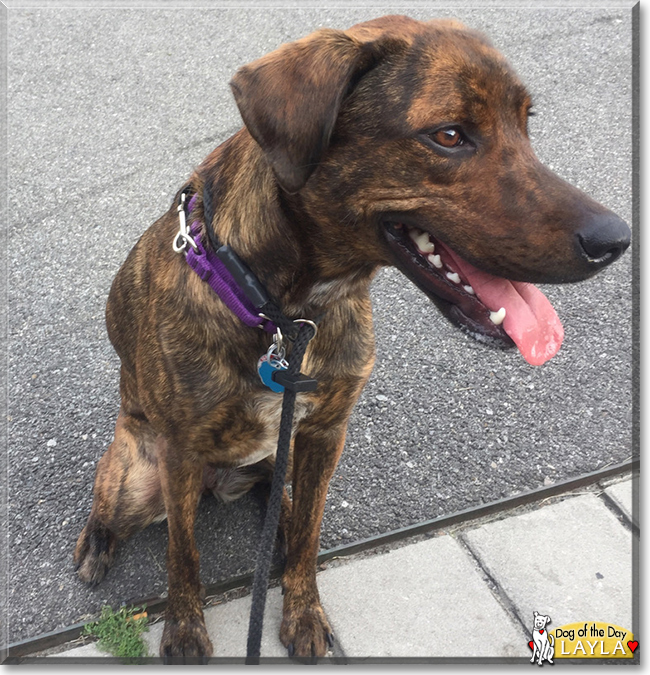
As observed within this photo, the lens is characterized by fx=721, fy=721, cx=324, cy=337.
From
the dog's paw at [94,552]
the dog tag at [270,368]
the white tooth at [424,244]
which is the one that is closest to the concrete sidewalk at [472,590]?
the dog's paw at [94,552]

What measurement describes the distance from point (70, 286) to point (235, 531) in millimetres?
1815

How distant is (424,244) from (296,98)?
50 cm

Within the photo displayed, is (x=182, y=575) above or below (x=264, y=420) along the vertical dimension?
below

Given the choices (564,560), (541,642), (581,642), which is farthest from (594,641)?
(564,560)

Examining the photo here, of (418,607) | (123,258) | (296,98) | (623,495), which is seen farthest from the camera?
(123,258)

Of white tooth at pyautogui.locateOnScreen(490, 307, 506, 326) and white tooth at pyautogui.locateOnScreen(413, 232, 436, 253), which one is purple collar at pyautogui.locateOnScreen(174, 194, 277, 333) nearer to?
white tooth at pyautogui.locateOnScreen(413, 232, 436, 253)

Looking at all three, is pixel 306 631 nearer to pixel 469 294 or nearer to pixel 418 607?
pixel 418 607

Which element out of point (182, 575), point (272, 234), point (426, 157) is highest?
point (426, 157)

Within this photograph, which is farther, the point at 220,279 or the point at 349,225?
the point at 220,279

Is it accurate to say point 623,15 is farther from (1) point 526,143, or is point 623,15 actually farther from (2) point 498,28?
(1) point 526,143

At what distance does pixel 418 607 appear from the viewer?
2.56 metres

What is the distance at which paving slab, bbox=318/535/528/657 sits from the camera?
2.45 meters

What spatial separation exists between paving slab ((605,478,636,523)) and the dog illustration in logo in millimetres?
605

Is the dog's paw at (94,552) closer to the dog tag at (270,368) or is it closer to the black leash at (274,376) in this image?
the black leash at (274,376)
